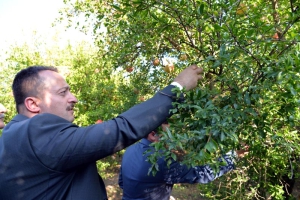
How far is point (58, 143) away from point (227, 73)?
0.92 m

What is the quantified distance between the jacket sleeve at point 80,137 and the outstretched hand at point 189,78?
0.23 m

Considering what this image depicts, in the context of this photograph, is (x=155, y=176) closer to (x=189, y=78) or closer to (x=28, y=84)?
(x=189, y=78)

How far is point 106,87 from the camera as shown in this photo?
6.22 metres

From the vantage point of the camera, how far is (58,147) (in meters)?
1.20

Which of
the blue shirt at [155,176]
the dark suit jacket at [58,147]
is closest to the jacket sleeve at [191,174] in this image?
the blue shirt at [155,176]

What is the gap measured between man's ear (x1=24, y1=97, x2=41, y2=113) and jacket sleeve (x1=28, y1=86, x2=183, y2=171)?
0.57 ft

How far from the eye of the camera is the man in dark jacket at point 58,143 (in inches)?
47.8

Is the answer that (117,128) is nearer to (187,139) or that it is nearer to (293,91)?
(187,139)

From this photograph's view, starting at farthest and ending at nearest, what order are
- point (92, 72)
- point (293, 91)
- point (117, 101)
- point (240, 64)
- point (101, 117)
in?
point (92, 72), point (117, 101), point (101, 117), point (240, 64), point (293, 91)

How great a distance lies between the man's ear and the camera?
143 cm

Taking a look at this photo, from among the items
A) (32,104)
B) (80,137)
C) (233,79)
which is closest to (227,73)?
(233,79)

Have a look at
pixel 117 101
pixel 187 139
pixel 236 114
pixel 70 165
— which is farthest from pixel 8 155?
pixel 117 101

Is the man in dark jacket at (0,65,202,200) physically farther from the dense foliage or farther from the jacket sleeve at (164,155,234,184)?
the jacket sleeve at (164,155,234,184)

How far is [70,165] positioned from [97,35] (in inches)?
155
